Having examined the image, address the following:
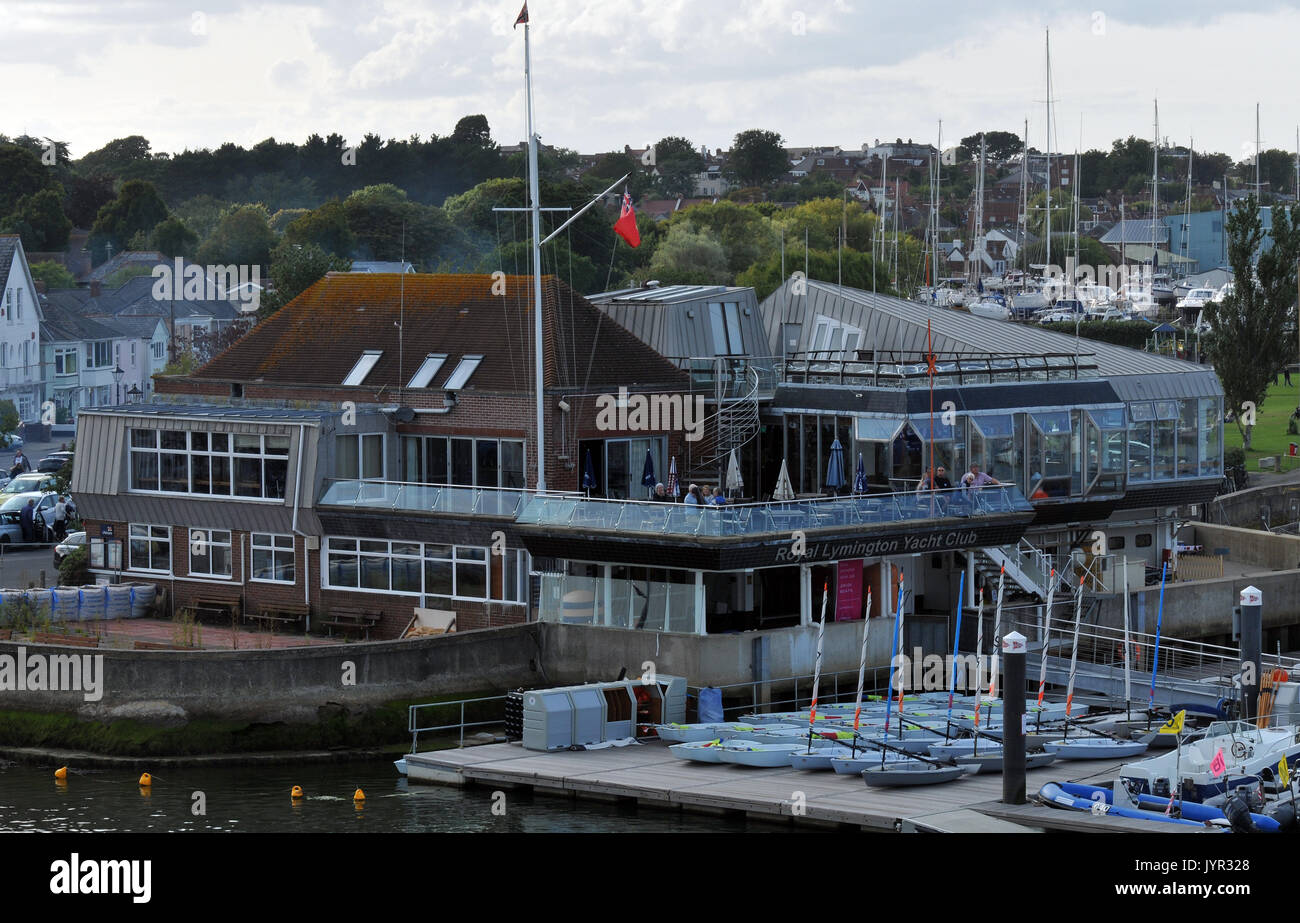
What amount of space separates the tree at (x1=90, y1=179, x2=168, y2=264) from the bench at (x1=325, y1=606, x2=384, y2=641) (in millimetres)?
129373

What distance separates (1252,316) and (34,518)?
1790 inches

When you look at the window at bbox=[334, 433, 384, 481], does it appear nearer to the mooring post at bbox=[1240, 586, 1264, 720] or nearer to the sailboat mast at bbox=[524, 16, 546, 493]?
the sailboat mast at bbox=[524, 16, 546, 493]

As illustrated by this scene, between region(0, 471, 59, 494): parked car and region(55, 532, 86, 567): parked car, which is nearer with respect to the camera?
region(55, 532, 86, 567): parked car

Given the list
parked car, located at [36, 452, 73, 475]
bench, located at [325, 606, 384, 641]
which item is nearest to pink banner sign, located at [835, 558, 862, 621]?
bench, located at [325, 606, 384, 641]

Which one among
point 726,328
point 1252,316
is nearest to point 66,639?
point 726,328

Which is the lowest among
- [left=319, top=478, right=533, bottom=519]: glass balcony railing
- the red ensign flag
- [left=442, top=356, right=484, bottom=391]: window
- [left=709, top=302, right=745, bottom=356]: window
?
[left=319, top=478, right=533, bottom=519]: glass balcony railing

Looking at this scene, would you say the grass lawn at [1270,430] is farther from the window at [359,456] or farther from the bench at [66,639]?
the bench at [66,639]

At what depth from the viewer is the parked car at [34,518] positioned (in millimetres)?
67250

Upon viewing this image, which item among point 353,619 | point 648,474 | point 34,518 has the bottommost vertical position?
point 353,619

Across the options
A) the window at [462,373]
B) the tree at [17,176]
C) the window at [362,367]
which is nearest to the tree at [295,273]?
the window at [362,367]

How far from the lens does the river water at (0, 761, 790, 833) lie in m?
38.7

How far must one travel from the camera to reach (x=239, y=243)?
161875 millimetres

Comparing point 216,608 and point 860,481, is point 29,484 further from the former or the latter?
point 860,481
